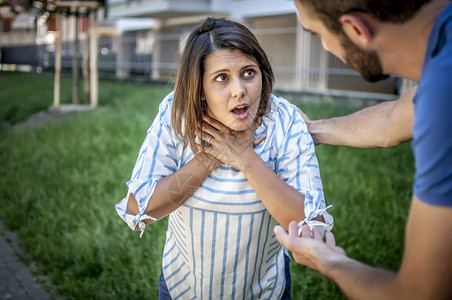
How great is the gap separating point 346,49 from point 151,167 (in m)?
0.97

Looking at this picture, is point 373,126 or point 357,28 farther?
point 373,126

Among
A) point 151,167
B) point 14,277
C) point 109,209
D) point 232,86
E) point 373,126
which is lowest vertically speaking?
point 14,277

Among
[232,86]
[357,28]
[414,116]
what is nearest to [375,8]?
[357,28]

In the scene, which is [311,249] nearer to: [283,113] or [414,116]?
[414,116]

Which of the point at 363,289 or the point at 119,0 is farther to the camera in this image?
the point at 119,0

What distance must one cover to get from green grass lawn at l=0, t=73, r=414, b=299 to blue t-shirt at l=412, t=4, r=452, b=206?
2690 mm

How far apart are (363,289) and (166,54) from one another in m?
24.6

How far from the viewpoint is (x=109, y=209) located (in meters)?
5.46

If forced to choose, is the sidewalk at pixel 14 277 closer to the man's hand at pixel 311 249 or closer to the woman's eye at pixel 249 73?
the woman's eye at pixel 249 73

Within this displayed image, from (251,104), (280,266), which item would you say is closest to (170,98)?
(251,104)

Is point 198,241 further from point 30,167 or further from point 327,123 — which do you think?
point 30,167

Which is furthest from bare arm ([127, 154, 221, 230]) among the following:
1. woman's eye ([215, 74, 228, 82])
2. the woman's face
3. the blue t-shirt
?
the blue t-shirt

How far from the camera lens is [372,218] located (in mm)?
4867

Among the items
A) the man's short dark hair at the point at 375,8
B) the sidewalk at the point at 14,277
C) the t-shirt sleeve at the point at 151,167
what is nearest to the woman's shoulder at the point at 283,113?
the t-shirt sleeve at the point at 151,167
